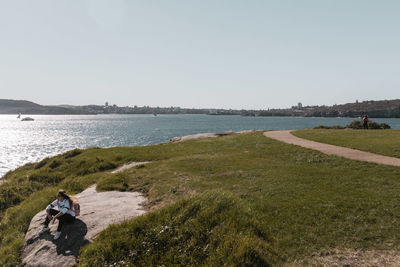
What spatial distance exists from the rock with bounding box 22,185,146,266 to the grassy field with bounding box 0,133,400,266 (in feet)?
1.82

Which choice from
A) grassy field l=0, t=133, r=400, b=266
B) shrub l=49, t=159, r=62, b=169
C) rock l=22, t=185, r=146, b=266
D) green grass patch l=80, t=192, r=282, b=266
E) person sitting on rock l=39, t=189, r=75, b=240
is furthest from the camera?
shrub l=49, t=159, r=62, b=169

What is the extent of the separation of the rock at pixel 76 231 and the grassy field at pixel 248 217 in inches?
21.8

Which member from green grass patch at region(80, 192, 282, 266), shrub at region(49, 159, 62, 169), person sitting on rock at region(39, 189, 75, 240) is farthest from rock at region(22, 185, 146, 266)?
shrub at region(49, 159, 62, 169)

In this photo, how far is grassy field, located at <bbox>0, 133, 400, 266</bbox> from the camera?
5719 mm

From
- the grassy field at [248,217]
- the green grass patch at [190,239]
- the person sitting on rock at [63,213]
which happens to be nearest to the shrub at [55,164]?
the grassy field at [248,217]

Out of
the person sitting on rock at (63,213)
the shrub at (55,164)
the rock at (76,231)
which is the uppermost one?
the person sitting on rock at (63,213)

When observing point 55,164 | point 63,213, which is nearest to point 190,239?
point 63,213

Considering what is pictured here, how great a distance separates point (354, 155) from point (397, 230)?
10.3 m

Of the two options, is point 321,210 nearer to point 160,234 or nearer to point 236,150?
point 160,234

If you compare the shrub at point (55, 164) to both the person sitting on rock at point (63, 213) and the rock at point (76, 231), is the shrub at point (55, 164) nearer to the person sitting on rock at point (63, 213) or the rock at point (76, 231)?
the rock at point (76, 231)

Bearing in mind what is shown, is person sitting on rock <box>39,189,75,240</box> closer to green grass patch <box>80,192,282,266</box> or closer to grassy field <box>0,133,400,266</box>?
grassy field <box>0,133,400,266</box>

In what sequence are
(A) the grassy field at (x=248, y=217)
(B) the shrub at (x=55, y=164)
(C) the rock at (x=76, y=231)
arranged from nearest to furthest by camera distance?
(A) the grassy field at (x=248, y=217)
(C) the rock at (x=76, y=231)
(B) the shrub at (x=55, y=164)

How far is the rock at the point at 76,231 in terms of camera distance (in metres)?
6.50

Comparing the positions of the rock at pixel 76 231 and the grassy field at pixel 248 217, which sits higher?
the grassy field at pixel 248 217
